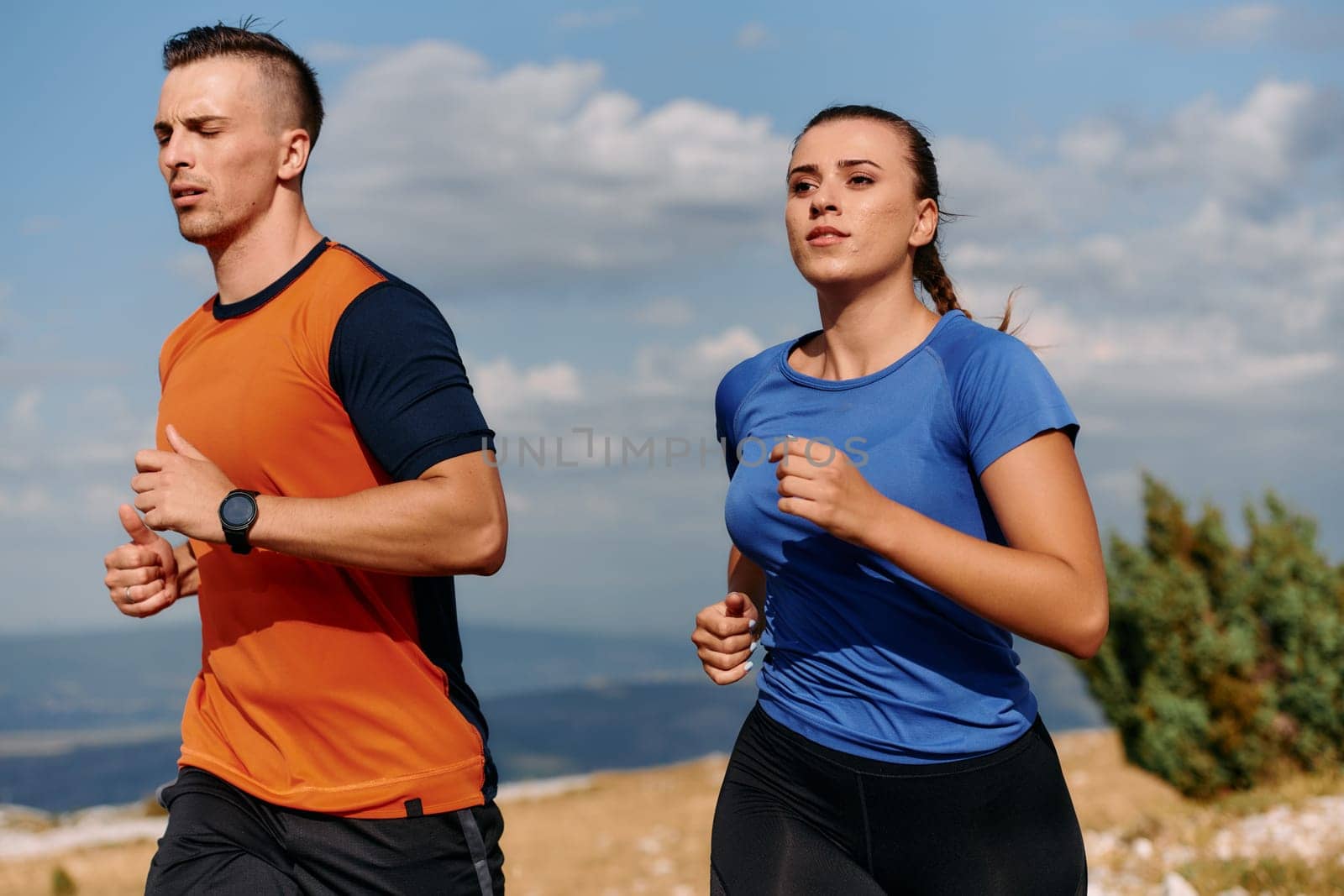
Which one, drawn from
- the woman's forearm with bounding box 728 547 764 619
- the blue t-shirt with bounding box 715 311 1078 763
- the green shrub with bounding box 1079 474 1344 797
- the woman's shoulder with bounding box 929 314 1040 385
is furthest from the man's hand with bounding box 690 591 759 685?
the green shrub with bounding box 1079 474 1344 797

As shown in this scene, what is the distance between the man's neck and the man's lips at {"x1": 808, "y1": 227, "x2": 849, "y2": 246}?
1362mm

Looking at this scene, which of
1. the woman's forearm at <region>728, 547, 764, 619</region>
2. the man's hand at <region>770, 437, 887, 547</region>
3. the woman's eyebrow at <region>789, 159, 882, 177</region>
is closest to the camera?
the man's hand at <region>770, 437, 887, 547</region>

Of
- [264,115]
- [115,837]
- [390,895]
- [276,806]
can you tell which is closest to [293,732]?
[276,806]

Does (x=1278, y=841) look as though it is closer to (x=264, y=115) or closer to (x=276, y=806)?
(x=276, y=806)

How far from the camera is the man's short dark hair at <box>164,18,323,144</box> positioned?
3.37 meters

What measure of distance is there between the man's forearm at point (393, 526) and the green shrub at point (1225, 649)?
1206cm

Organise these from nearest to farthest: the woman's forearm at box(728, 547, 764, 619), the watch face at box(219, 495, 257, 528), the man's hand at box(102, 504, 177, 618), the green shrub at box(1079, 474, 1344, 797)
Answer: the watch face at box(219, 495, 257, 528) → the man's hand at box(102, 504, 177, 618) → the woman's forearm at box(728, 547, 764, 619) → the green shrub at box(1079, 474, 1344, 797)

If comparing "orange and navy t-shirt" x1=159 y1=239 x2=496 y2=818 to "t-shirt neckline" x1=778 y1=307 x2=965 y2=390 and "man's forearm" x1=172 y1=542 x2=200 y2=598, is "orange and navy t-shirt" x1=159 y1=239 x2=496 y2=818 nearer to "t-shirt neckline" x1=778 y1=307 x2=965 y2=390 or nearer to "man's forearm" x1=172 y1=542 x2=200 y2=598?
"man's forearm" x1=172 y1=542 x2=200 y2=598

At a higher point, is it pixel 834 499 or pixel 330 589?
pixel 834 499

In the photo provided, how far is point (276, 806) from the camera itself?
312 centimetres

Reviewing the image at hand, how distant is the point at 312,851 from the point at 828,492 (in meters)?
1.62

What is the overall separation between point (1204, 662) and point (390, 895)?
41.2 feet

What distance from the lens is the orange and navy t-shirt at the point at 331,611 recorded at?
306 centimetres

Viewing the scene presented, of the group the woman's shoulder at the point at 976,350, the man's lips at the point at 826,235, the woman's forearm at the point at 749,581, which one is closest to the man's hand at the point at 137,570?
the woman's forearm at the point at 749,581
